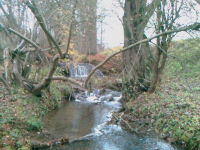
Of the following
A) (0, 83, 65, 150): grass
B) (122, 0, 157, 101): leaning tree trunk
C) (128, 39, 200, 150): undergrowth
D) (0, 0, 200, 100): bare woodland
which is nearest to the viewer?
(0, 83, 65, 150): grass

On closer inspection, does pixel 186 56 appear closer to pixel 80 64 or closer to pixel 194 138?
pixel 194 138

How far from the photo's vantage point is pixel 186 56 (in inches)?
410

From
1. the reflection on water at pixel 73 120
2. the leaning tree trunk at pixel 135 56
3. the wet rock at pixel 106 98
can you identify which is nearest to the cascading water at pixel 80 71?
the wet rock at pixel 106 98

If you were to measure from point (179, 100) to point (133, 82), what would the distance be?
261cm

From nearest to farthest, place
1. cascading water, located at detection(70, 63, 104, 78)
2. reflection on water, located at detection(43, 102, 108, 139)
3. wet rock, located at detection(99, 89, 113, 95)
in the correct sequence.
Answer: reflection on water, located at detection(43, 102, 108, 139), wet rock, located at detection(99, 89, 113, 95), cascading water, located at detection(70, 63, 104, 78)

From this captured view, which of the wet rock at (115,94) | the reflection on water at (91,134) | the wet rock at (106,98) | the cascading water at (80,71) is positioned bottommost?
the reflection on water at (91,134)

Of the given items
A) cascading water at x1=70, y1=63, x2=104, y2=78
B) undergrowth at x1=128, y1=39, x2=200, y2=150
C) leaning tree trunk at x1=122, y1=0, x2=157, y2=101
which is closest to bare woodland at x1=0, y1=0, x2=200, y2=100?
leaning tree trunk at x1=122, y1=0, x2=157, y2=101

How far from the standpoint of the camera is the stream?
22.6 ft

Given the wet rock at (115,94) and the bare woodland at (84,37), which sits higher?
the bare woodland at (84,37)

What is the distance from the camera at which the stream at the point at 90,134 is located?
22.6ft

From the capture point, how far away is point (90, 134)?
7887 mm

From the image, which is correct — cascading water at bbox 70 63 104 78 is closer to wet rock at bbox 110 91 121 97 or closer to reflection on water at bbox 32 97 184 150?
wet rock at bbox 110 91 121 97

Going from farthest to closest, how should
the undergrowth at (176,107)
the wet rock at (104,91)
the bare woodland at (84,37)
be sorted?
1. the wet rock at (104,91)
2. the bare woodland at (84,37)
3. the undergrowth at (176,107)

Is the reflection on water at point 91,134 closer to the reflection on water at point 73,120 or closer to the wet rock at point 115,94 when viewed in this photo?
the reflection on water at point 73,120
